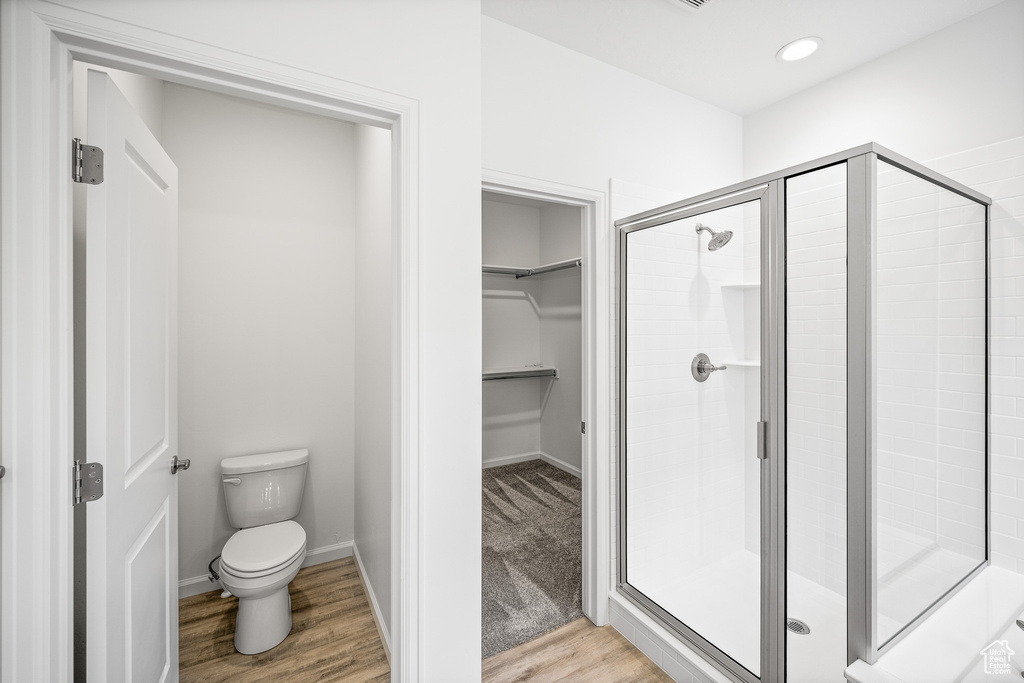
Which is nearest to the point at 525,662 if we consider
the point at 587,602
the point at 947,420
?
the point at 587,602

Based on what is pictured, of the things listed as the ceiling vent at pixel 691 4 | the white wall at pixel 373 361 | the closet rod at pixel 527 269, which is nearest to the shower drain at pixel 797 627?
the white wall at pixel 373 361

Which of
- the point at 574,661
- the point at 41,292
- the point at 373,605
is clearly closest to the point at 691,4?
the point at 41,292

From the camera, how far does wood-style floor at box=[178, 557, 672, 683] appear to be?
178cm

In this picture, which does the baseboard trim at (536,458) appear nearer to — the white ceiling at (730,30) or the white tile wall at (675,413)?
the white tile wall at (675,413)

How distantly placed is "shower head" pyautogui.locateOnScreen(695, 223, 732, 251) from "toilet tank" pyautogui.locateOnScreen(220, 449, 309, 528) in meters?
2.27

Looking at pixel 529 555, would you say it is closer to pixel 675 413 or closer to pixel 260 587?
pixel 675 413

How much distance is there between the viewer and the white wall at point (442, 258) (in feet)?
4.07

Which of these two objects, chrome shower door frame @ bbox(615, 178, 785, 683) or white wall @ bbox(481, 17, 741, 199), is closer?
chrome shower door frame @ bbox(615, 178, 785, 683)

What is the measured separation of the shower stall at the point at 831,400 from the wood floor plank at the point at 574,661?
19cm

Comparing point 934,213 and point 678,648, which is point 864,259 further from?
point 678,648

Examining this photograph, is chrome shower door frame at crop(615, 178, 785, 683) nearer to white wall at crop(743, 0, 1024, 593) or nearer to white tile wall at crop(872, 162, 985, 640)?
white tile wall at crop(872, 162, 985, 640)

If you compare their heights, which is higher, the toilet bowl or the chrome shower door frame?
the chrome shower door frame

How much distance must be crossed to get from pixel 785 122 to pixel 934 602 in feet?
7.33

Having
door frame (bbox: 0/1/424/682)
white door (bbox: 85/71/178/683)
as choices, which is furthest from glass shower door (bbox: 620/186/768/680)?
white door (bbox: 85/71/178/683)
